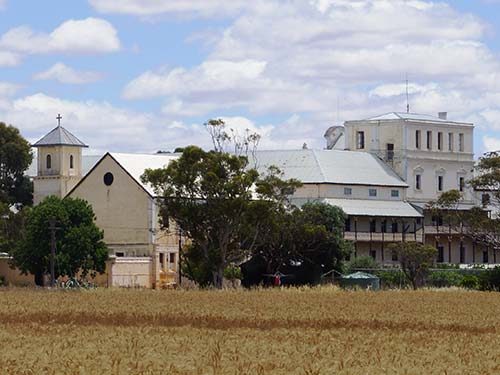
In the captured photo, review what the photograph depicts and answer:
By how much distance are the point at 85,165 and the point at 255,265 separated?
3755cm

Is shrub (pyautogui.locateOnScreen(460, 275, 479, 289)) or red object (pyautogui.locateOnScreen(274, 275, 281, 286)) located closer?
shrub (pyautogui.locateOnScreen(460, 275, 479, 289))

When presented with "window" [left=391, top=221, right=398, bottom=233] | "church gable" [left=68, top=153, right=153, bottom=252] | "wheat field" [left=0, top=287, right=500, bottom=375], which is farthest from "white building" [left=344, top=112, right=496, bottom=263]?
"wheat field" [left=0, top=287, right=500, bottom=375]

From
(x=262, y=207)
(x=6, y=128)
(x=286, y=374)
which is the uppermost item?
(x=6, y=128)

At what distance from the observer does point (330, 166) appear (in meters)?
123

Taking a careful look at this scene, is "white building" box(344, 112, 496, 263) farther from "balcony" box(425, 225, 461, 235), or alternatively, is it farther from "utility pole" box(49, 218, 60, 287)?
"utility pole" box(49, 218, 60, 287)

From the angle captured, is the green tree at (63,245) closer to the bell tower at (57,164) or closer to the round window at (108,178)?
the round window at (108,178)

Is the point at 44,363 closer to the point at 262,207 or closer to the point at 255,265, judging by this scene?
the point at 262,207

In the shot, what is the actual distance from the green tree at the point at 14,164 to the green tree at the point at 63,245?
29.4m

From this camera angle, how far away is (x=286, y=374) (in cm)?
2877

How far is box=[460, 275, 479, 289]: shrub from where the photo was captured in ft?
302

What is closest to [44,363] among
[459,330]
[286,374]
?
[286,374]

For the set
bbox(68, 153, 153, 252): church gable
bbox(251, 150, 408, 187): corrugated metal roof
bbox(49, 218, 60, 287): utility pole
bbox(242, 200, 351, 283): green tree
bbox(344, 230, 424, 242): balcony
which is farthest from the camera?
bbox(251, 150, 408, 187): corrugated metal roof

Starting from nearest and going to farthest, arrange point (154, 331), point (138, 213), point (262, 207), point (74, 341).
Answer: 1. point (74, 341)
2. point (154, 331)
3. point (262, 207)
4. point (138, 213)

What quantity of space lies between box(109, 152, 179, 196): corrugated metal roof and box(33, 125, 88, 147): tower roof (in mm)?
11401
